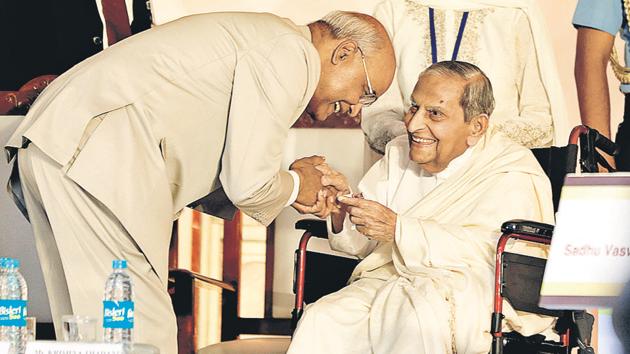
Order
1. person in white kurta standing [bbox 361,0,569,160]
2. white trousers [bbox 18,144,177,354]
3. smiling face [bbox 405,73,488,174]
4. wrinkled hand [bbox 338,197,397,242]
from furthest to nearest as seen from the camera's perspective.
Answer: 1. person in white kurta standing [bbox 361,0,569,160]
2. smiling face [bbox 405,73,488,174]
3. wrinkled hand [bbox 338,197,397,242]
4. white trousers [bbox 18,144,177,354]

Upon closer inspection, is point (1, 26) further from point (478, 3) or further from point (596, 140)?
point (596, 140)

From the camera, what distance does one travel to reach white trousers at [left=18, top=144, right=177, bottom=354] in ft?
9.48

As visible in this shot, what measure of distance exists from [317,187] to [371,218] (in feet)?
0.74

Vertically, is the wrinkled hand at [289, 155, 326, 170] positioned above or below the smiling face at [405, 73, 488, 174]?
below

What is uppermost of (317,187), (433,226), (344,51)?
(344,51)

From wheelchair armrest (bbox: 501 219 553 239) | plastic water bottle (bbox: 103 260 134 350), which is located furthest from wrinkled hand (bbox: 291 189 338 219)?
plastic water bottle (bbox: 103 260 134 350)

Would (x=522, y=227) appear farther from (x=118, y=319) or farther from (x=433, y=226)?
(x=118, y=319)

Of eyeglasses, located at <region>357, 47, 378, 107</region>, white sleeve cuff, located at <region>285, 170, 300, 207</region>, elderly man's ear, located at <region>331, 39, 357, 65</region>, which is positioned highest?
elderly man's ear, located at <region>331, 39, 357, 65</region>

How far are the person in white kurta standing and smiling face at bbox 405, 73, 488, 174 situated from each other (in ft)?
1.74

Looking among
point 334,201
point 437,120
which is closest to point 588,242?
point 334,201

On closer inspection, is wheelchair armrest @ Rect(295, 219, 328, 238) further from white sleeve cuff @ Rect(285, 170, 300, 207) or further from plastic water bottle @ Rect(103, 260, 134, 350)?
plastic water bottle @ Rect(103, 260, 134, 350)

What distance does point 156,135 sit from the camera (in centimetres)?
297

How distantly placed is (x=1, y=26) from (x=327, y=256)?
1.64m

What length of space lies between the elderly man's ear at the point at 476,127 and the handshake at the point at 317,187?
0.52m
